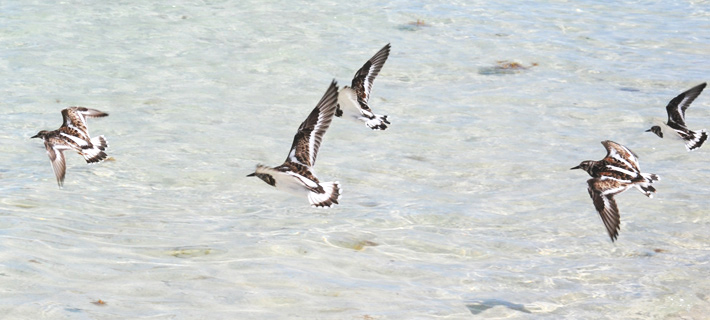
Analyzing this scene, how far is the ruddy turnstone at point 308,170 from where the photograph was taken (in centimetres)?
750

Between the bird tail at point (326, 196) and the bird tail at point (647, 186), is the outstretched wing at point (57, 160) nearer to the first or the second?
the bird tail at point (326, 196)

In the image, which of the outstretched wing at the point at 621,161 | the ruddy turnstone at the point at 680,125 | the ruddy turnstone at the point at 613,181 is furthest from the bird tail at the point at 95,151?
the ruddy turnstone at the point at 680,125

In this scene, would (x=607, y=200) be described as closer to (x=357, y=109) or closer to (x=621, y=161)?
(x=621, y=161)

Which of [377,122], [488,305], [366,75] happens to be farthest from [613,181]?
[366,75]

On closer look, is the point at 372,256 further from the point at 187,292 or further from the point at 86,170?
the point at 86,170

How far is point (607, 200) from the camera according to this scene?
7.43m

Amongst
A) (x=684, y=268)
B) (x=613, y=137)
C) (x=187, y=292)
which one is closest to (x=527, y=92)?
(x=613, y=137)

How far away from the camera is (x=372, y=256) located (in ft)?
27.6

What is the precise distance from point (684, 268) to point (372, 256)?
2759mm

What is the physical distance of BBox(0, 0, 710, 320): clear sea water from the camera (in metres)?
7.52

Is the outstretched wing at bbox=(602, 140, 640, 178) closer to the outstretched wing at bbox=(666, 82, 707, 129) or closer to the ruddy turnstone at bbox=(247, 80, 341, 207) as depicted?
the outstretched wing at bbox=(666, 82, 707, 129)

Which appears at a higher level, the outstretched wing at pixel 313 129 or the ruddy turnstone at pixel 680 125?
the outstretched wing at pixel 313 129

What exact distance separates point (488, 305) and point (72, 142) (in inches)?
161

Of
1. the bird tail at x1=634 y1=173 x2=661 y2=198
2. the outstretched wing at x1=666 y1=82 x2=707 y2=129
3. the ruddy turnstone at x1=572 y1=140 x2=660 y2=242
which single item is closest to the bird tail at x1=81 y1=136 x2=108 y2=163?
the ruddy turnstone at x1=572 y1=140 x2=660 y2=242
